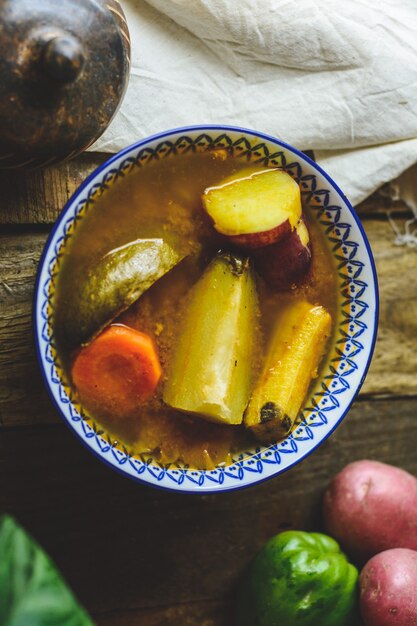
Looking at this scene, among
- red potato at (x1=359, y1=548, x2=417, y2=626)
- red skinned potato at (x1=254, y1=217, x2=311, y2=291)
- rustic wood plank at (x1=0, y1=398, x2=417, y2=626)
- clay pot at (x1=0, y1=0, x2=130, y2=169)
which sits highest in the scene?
clay pot at (x1=0, y1=0, x2=130, y2=169)

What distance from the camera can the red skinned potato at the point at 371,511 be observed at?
164 centimetres

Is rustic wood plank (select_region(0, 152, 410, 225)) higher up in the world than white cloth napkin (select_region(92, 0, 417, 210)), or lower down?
lower down

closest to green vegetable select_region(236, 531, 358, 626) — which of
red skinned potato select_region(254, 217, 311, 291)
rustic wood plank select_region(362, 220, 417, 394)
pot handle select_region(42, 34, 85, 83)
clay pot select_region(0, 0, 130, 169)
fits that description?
rustic wood plank select_region(362, 220, 417, 394)

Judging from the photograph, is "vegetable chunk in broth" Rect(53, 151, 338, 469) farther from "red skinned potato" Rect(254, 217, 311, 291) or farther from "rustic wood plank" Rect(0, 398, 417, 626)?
"rustic wood plank" Rect(0, 398, 417, 626)

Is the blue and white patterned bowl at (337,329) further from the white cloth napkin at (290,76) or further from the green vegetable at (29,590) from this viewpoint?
the green vegetable at (29,590)

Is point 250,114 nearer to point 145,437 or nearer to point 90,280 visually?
point 90,280

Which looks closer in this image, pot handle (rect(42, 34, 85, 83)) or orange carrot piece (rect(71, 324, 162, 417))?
pot handle (rect(42, 34, 85, 83))

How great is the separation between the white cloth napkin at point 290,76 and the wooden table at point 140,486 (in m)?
0.13

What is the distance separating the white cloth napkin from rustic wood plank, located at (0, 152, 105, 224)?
2.4 inches

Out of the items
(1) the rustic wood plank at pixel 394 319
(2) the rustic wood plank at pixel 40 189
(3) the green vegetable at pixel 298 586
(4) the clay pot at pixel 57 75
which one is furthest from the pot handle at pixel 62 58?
(3) the green vegetable at pixel 298 586

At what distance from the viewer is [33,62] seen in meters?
1.19

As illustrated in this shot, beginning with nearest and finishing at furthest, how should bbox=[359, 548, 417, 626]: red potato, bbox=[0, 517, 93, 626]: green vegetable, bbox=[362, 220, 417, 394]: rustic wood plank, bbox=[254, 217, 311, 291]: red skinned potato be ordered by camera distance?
1. bbox=[0, 517, 93, 626]: green vegetable
2. bbox=[254, 217, 311, 291]: red skinned potato
3. bbox=[359, 548, 417, 626]: red potato
4. bbox=[362, 220, 417, 394]: rustic wood plank

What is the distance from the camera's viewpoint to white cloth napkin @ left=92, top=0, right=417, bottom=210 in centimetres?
153

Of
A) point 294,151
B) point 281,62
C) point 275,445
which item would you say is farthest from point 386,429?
point 281,62
